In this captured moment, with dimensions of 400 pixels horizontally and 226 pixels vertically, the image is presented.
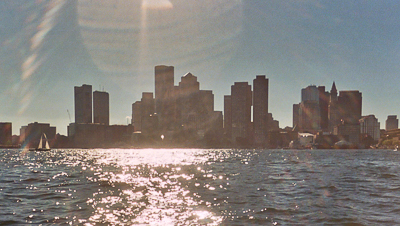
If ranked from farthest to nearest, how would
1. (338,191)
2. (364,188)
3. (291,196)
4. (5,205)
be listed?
1. (364,188)
2. (338,191)
3. (291,196)
4. (5,205)

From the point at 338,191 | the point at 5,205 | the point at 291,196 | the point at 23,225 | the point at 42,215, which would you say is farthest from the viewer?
the point at 338,191

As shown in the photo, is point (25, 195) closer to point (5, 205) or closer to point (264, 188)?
point (5, 205)

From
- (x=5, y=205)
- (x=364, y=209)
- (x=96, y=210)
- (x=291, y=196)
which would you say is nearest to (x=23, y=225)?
(x=96, y=210)

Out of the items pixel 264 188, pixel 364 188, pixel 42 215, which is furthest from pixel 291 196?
pixel 42 215

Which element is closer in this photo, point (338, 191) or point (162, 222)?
point (162, 222)

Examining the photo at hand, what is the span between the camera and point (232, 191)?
38.1m

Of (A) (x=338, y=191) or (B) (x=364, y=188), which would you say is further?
(B) (x=364, y=188)

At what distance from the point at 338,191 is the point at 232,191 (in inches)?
538

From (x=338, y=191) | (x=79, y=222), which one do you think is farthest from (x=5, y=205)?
(x=338, y=191)

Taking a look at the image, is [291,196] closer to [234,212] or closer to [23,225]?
[234,212]

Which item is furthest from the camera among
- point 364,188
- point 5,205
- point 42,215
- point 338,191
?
point 364,188

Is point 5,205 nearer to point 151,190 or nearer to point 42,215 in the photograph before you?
point 42,215

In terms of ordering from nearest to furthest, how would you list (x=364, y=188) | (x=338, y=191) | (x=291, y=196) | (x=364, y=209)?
(x=364, y=209) → (x=291, y=196) → (x=338, y=191) → (x=364, y=188)

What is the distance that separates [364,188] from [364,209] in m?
15.2
